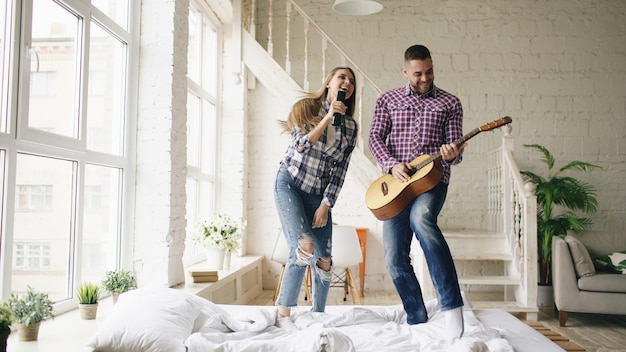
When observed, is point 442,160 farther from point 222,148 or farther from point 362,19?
point 362,19

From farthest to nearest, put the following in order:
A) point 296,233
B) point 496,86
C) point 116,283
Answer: point 496,86 < point 116,283 < point 296,233

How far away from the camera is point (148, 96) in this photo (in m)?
3.71

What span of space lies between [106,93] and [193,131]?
1.94 m

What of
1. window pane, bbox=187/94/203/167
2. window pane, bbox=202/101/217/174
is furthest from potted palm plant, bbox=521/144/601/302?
window pane, bbox=187/94/203/167

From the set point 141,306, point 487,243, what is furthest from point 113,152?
point 487,243

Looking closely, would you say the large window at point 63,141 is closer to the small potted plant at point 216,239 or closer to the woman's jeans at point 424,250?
the small potted plant at point 216,239

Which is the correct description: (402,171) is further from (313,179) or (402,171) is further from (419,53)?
(419,53)

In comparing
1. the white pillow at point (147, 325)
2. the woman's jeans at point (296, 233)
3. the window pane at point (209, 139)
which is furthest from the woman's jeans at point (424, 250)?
the window pane at point (209, 139)

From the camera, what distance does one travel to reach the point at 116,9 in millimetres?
3619

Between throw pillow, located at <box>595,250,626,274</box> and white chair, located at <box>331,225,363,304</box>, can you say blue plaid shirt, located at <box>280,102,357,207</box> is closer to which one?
white chair, located at <box>331,225,363,304</box>

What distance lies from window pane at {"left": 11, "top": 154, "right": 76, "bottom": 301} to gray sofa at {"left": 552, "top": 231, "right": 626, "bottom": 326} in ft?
12.6

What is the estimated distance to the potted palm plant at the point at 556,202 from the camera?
5.38m

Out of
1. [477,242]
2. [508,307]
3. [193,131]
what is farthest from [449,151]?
[193,131]

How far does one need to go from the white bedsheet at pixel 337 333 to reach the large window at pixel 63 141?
93 centimetres
